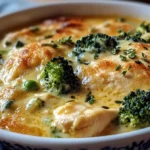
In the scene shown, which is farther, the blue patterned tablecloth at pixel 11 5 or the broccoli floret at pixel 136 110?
the blue patterned tablecloth at pixel 11 5

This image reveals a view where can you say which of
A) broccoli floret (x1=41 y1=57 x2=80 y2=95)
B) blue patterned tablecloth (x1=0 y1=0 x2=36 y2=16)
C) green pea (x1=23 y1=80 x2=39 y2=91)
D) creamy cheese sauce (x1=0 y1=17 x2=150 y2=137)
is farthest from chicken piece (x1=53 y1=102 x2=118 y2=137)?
blue patterned tablecloth (x1=0 y1=0 x2=36 y2=16)

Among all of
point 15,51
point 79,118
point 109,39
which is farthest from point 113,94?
point 15,51

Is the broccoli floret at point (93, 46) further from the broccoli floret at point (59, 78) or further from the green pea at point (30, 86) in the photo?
the green pea at point (30, 86)

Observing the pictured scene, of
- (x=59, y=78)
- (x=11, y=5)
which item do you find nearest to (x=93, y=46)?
(x=59, y=78)

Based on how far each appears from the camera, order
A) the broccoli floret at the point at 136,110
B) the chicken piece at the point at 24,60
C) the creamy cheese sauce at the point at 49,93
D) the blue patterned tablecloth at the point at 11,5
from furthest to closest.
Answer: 1. the blue patterned tablecloth at the point at 11,5
2. the chicken piece at the point at 24,60
3. the creamy cheese sauce at the point at 49,93
4. the broccoli floret at the point at 136,110

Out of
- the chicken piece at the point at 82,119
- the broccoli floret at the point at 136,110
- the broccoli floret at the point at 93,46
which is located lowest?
the chicken piece at the point at 82,119

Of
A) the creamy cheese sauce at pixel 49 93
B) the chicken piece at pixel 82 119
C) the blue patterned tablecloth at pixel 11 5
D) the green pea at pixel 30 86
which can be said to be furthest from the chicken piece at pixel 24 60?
the blue patterned tablecloth at pixel 11 5

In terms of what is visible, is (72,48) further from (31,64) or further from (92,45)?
(31,64)

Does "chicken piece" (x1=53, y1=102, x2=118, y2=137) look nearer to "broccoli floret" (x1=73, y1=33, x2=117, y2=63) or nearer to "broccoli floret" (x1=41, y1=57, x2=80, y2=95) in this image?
"broccoli floret" (x1=41, y1=57, x2=80, y2=95)
